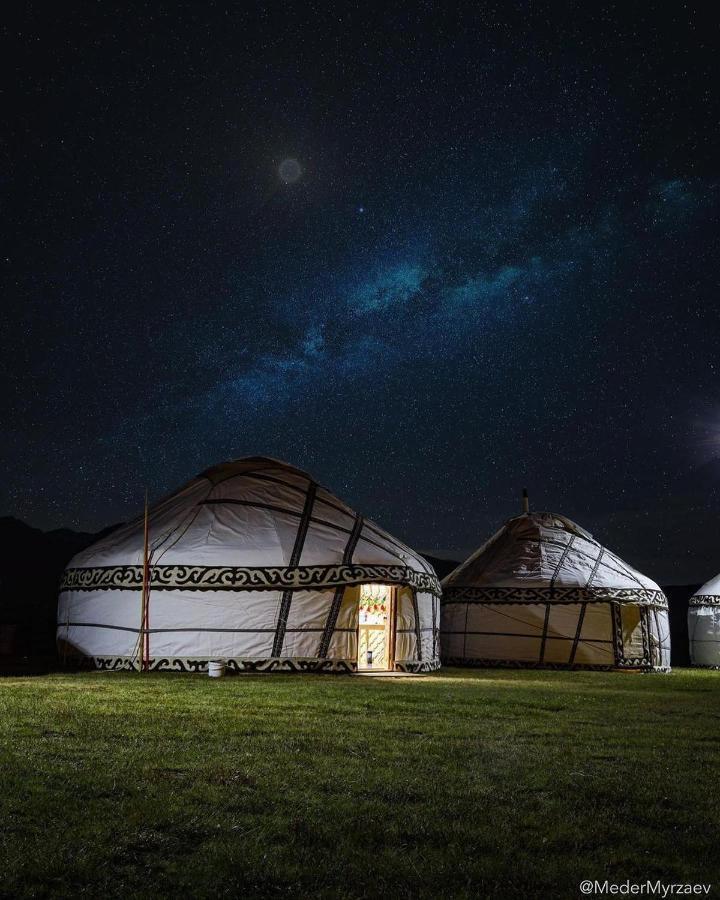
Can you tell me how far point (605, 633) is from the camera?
13.6m

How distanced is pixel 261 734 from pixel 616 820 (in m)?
2.21

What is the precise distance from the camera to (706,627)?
58.1 ft

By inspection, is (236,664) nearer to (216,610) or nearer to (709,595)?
(216,610)

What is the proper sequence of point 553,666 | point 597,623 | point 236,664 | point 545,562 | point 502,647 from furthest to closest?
point 545,562 → point 502,647 → point 597,623 → point 553,666 → point 236,664

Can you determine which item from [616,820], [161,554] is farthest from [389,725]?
[161,554]

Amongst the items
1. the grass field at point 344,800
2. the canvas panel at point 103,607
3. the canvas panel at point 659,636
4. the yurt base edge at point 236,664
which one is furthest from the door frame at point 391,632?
the canvas panel at point 659,636

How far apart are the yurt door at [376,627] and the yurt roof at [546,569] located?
3.38 meters

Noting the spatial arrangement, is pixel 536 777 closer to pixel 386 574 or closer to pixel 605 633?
pixel 386 574

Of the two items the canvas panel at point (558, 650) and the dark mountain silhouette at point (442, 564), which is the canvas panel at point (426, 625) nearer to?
the canvas panel at point (558, 650)

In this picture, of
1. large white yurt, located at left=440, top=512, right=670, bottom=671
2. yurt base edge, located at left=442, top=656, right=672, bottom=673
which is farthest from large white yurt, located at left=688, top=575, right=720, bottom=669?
yurt base edge, located at left=442, top=656, right=672, bottom=673

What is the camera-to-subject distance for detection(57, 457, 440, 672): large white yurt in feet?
32.4

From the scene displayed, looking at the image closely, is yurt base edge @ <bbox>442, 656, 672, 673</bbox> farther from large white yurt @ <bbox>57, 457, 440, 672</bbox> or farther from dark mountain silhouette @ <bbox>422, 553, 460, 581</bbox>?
dark mountain silhouette @ <bbox>422, 553, 460, 581</bbox>

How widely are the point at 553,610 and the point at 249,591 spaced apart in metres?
5.80

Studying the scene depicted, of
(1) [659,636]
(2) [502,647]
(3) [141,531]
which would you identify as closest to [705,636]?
(1) [659,636]
